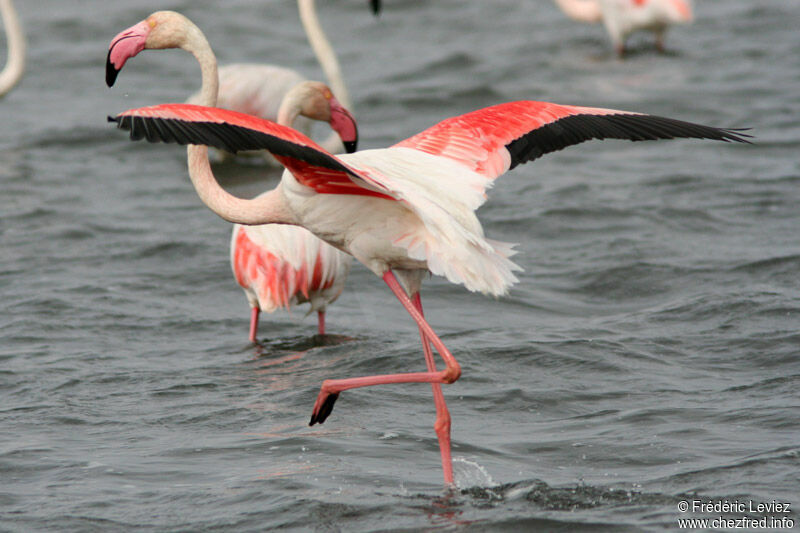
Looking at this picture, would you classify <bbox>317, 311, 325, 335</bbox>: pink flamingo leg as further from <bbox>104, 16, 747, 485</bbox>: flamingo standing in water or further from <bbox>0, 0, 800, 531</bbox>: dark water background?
<bbox>104, 16, 747, 485</bbox>: flamingo standing in water

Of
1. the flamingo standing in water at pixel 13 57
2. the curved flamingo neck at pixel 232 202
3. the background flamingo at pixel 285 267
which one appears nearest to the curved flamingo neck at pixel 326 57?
the flamingo standing in water at pixel 13 57

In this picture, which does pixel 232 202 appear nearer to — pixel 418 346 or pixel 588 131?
pixel 588 131

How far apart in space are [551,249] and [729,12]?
29.8ft

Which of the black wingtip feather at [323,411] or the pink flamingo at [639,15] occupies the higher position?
the pink flamingo at [639,15]

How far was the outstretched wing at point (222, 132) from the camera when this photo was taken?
13.2 ft

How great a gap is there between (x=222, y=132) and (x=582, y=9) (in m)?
11.5

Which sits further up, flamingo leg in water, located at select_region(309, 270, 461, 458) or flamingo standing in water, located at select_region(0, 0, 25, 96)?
flamingo standing in water, located at select_region(0, 0, 25, 96)

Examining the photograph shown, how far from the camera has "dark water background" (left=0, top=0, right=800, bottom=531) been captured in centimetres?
467

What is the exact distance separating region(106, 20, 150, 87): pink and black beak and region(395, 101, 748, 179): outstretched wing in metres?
1.23

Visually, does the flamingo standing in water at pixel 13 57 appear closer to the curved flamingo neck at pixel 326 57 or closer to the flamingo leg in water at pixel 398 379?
the curved flamingo neck at pixel 326 57

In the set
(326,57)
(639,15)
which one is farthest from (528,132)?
(639,15)

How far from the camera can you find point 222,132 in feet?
13.6

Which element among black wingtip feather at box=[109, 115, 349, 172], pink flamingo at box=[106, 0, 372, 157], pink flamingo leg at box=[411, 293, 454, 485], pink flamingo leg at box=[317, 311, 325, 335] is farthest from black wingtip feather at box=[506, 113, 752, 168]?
pink flamingo at box=[106, 0, 372, 157]

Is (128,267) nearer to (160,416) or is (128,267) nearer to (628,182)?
(160,416)
